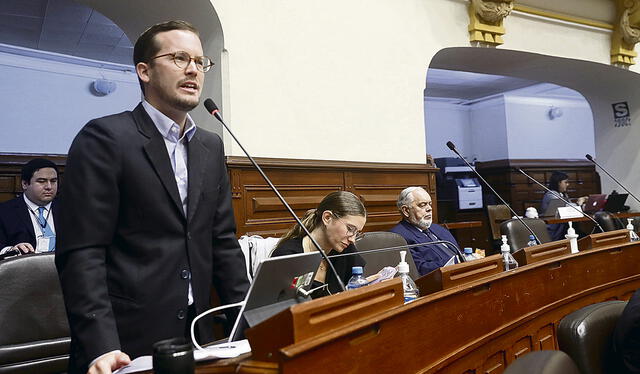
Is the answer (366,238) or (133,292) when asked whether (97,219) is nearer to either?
(133,292)

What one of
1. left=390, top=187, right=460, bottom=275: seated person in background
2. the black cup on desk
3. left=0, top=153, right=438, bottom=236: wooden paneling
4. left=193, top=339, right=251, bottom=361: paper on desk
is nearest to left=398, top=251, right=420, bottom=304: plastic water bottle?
left=193, top=339, right=251, bottom=361: paper on desk

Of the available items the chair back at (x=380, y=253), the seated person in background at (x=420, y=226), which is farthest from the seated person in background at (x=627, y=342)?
the seated person in background at (x=420, y=226)

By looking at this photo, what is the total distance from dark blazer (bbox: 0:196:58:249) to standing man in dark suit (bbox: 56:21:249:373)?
2305 millimetres

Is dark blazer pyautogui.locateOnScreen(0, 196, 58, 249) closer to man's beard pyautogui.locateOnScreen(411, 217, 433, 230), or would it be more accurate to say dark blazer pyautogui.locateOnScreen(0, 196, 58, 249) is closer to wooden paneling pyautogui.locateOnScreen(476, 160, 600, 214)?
man's beard pyautogui.locateOnScreen(411, 217, 433, 230)

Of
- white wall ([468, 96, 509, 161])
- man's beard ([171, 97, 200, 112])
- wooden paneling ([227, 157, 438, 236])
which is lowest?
wooden paneling ([227, 157, 438, 236])

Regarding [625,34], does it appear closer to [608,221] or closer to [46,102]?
[608,221]

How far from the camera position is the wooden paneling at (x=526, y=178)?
980 centimetres

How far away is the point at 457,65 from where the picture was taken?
5.84m

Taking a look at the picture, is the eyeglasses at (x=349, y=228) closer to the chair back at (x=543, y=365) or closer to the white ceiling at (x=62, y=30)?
the chair back at (x=543, y=365)

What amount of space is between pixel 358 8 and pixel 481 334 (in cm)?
312

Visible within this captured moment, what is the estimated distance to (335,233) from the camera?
256cm

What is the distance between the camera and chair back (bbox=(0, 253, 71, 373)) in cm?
184

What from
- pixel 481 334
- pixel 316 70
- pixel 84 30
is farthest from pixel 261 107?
pixel 84 30

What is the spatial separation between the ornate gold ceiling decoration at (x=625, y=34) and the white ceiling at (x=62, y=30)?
549 centimetres
